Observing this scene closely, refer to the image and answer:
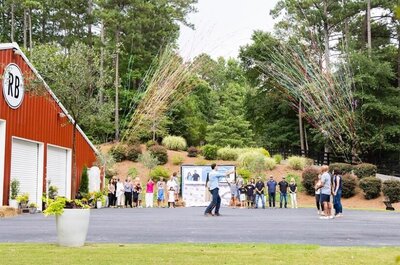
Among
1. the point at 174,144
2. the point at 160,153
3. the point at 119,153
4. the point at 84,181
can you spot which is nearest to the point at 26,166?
the point at 84,181

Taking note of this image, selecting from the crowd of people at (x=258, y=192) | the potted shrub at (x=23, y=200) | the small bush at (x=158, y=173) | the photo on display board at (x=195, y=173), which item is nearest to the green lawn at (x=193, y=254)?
the potted shrub at (x=23, y=200)

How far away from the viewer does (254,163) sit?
42375mm

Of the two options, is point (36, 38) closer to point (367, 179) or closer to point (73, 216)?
point (367, 179)

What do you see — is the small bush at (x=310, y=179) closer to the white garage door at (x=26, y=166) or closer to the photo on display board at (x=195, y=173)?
the photo on display board at (x=195, y=173)

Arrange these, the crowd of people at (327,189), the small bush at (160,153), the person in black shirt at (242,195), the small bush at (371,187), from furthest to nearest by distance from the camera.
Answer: the small bush at (160,153) < the small bush at (371,187) < the person in black shirt at (242,195) < the crowd of people at (327,189)

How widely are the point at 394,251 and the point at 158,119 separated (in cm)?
4207

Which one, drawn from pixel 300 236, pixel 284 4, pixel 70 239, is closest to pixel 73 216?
pixel 70 239

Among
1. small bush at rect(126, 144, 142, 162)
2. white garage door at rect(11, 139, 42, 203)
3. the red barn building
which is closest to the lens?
the red barn building

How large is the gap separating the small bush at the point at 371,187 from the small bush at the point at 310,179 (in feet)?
10.2

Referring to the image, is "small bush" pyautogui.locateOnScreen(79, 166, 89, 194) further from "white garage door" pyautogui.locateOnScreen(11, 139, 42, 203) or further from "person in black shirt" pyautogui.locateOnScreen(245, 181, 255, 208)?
"person in black shirt" pyautogui.locateOnScreen(245, 181, 255, 208)

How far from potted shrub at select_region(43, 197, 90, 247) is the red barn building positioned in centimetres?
1335

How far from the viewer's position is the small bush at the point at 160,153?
4672 cm

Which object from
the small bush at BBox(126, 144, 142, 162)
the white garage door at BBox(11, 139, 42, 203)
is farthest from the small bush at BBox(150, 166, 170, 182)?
A: the white garage door at BBox(11, 139, 42, 203)

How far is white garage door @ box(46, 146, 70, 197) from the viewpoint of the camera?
1163 inches
